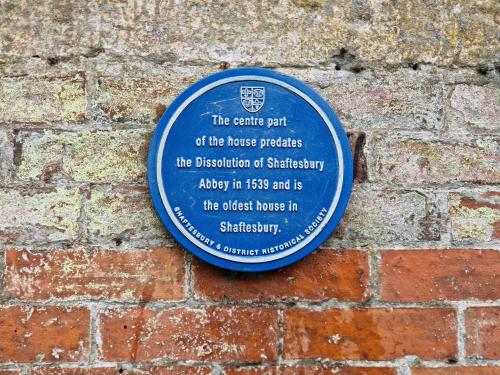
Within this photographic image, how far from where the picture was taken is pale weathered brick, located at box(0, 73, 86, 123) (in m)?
1.74

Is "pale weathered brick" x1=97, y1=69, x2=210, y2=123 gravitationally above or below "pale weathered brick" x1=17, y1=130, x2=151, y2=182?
above

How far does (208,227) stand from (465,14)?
908 millimetres

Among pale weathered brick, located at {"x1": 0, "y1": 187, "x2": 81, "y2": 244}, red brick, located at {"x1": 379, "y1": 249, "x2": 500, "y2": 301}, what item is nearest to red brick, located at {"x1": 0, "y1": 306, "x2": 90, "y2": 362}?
pale weathered brick, located at {"x1": 0, "y1": 187, "x2": 81, "y2": 244}

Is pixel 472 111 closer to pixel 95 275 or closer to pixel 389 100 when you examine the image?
pixel 389 100

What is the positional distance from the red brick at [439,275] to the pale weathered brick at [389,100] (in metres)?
0.35

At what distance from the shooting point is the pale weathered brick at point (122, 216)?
1718mm

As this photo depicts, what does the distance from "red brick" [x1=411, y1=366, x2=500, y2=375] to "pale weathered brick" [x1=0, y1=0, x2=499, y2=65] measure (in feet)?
2.66

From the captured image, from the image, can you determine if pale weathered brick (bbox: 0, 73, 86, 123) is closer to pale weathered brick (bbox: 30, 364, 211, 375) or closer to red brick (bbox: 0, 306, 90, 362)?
red brick (bbox: 0, 306, 90, 362)

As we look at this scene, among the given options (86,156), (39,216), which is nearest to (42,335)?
(39,216)

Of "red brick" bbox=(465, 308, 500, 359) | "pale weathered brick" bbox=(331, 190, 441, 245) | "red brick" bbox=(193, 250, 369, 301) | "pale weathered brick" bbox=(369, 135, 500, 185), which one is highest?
"pale weathered brick" bbox=(369, 135, 500, 185)

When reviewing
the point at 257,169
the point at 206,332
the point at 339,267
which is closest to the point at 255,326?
the point at 206,332

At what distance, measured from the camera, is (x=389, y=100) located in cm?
179

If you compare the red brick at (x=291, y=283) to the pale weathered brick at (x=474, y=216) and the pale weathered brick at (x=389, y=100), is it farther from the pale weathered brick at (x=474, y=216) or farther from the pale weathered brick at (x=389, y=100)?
the pale weathered brick at (x=389, y=100)

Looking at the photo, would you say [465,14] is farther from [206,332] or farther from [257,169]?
[206,332]
